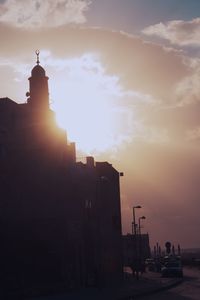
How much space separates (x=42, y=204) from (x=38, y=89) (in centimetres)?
1366

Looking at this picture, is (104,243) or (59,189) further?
(104,243)

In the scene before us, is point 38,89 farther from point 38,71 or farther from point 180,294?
point 180,294

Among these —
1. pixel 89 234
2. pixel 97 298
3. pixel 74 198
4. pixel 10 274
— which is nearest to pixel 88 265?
pixel 89 234

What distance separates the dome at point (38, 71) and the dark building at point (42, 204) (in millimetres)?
1970

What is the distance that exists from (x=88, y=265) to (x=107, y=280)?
5439 millimetres

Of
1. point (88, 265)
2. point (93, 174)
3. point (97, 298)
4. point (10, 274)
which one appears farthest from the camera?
point (93, 174)

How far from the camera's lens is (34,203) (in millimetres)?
44656

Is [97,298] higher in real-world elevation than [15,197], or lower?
lower

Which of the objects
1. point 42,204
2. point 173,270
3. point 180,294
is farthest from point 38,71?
point 180,294

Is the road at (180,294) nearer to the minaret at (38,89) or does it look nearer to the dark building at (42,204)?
the dark building at (42,204)

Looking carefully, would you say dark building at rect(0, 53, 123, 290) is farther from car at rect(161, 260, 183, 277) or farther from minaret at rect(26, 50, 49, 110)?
car at rect(161, 260, 183, 277)

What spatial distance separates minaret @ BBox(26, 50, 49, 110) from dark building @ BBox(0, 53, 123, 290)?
4.8 inches

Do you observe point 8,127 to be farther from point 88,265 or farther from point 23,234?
point 88,265

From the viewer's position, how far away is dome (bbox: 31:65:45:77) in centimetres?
5484
